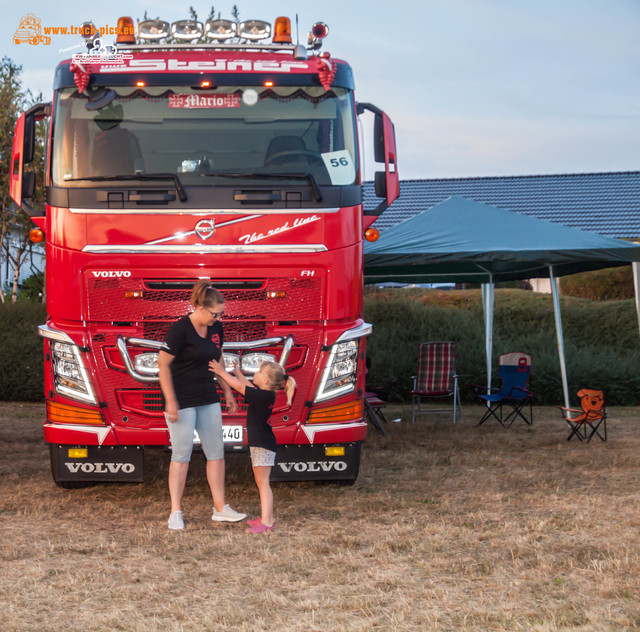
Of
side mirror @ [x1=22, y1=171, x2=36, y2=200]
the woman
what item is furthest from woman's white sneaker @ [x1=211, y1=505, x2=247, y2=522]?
side mirror @ [x1=22, y1=171, x2=36, y2=200]

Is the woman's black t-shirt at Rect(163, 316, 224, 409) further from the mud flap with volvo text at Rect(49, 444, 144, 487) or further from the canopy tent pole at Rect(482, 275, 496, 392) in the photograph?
the canopy tent pole at Rect(482, 275, 496, 392)

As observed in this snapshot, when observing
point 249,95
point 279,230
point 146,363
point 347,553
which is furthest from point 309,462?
point 249,95

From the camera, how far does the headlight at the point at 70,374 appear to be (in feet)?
19.9

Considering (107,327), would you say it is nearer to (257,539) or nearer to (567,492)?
(257,539)

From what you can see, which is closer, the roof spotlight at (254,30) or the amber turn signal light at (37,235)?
the amber turn signal light at (37,235)

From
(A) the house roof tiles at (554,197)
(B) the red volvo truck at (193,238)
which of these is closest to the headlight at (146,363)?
(B) the red volvo truck at (193,238)

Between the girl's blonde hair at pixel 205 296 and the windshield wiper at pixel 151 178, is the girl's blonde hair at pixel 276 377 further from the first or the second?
the windshield wiper at pixel 151 178

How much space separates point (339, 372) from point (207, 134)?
6.44 ft

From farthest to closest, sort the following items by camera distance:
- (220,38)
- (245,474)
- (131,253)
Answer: (245,474), (220,38), (131,253)

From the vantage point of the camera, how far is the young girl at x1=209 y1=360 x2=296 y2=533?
5.68m

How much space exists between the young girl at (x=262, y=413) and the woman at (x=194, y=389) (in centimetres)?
13

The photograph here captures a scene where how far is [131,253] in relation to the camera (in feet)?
20.0

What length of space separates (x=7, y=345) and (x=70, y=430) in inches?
393

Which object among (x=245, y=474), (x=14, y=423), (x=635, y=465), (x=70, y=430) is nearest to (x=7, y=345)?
(x=14, y=423)
